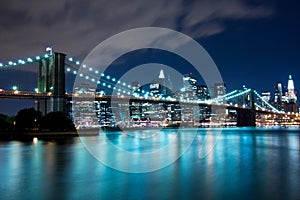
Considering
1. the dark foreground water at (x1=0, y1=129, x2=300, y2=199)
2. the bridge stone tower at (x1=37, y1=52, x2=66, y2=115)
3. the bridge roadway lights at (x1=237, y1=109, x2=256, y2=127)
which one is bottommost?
the dark foreground water at (x1=0, y1=129, x2=300, y2=199)

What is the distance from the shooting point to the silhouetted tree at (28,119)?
34.8 m

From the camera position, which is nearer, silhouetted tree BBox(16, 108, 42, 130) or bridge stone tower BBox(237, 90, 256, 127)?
silhouetted tree BBox(16, 108, 42, 130)

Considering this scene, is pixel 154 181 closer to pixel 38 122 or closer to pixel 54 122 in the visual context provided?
pixel 54 122

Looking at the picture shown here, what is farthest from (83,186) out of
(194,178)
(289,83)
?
(289,83)

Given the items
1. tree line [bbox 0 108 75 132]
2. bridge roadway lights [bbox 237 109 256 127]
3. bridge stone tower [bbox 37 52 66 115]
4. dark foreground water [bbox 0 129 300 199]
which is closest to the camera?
dark foreground water [bbox 0 129 300 199]

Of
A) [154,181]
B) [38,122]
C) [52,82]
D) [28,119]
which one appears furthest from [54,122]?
[154,181]

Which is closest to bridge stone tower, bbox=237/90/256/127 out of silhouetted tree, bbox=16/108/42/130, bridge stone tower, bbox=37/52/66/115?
bridge stone tower, bbox=37/52/66/115

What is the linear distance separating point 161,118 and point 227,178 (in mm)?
72661

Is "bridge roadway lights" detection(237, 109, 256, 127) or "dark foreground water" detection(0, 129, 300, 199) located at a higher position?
A: "bridge roadway lights" detection(237, 109, 256, 127)

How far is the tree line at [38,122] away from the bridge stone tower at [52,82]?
3209 mm

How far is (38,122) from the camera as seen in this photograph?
35.0 metres

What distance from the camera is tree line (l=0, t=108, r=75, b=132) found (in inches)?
1303

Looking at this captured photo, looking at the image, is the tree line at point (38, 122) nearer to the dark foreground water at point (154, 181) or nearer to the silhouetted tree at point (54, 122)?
the silhouetted tree at point (54, 122)

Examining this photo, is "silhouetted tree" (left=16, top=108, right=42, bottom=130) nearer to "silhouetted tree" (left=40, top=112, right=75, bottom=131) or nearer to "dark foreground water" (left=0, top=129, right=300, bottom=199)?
"silhouetted tree" (left=40, top=112, right=75, bottom=131)
